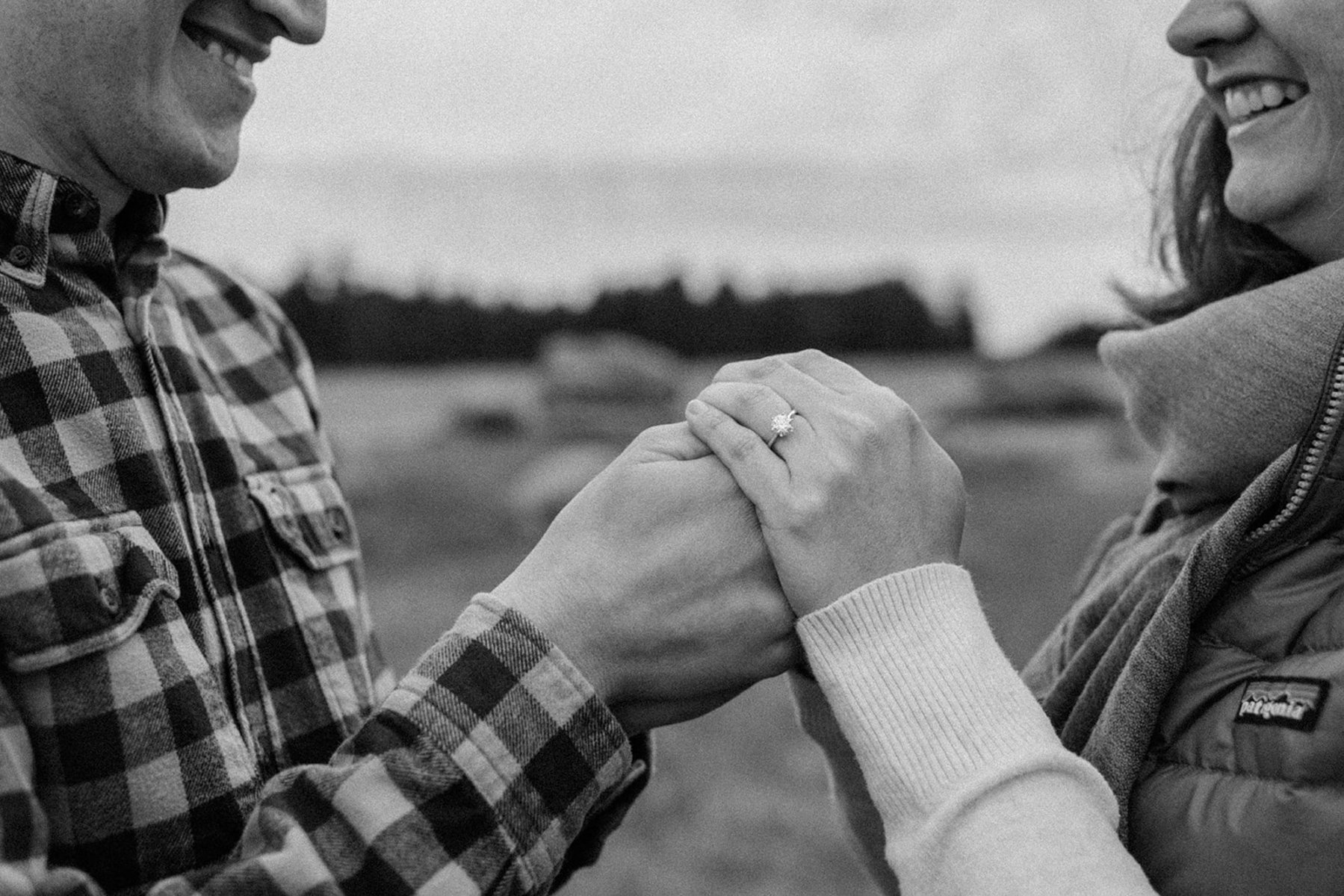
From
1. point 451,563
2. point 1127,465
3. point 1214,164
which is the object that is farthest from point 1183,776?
point 1127,465

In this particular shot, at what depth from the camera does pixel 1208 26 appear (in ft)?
6.18

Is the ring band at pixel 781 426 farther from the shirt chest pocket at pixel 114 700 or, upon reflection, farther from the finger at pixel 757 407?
the shirt chest pocket at pixel 114 700

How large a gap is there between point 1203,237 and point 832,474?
3.25ft

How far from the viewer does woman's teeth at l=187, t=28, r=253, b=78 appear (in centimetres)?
181

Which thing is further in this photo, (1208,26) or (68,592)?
(1208,26)

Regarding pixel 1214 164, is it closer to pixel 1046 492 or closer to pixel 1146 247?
pixel 1146 247

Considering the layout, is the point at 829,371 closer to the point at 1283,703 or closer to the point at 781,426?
the point at 781,426

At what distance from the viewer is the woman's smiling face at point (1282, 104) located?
5.74 feet

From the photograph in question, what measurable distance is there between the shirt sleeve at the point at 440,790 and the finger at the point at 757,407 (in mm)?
459

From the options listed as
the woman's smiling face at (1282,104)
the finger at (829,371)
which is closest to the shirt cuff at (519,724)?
the finger at (829,371)

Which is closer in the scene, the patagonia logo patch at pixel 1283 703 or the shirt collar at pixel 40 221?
the patagonia logo patch at pixel 1283 703

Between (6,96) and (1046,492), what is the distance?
13.0 meters

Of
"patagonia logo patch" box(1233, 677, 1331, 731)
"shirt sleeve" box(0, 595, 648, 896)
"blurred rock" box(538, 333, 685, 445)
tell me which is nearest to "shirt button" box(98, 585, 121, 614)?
"shirt sleeve" box(0, 595, 648, 896)

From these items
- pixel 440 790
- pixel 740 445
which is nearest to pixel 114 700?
pixel 440 790
